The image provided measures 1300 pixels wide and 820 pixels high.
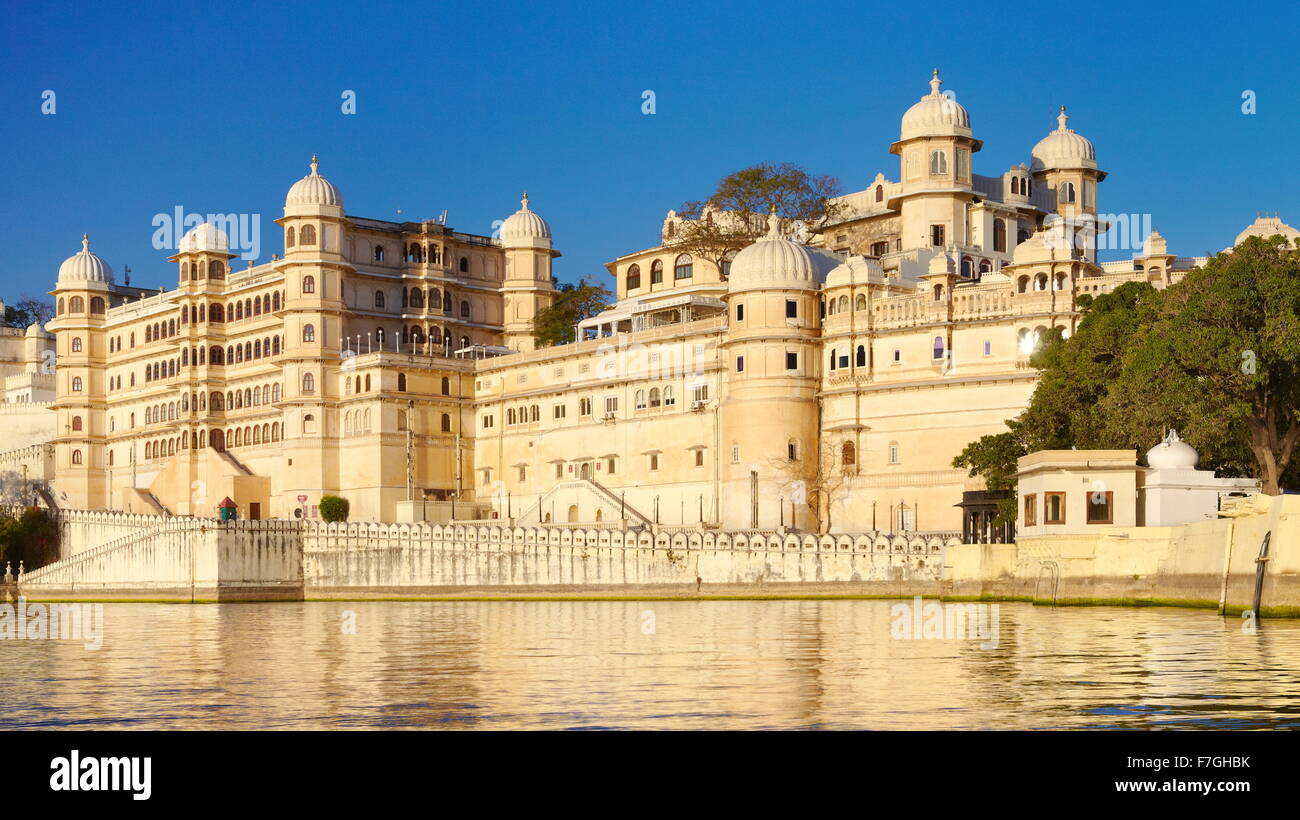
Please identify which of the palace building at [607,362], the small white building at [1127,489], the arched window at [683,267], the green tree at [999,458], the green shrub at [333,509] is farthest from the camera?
the arched window at [683,267]

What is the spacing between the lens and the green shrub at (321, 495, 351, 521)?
7894 cm

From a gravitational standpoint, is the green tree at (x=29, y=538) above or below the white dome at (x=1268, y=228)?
below

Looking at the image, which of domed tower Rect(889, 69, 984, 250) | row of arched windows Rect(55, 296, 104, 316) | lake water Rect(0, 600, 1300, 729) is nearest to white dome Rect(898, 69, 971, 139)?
domed tower Rect(889, 69, 984, 250)

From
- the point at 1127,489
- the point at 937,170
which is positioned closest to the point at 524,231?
the point at 937,170

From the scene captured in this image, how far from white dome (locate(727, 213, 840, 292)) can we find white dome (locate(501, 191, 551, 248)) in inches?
1008

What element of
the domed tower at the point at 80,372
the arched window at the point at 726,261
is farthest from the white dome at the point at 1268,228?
the domed tower at the point at 80,372

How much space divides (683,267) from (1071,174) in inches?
731

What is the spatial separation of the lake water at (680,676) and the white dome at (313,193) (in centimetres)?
4234

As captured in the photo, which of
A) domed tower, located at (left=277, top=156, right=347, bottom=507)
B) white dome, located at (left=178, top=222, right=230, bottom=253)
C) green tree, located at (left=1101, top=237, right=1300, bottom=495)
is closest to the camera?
green tree, located at (left=1101, top=237, right=1300, bottom=495)

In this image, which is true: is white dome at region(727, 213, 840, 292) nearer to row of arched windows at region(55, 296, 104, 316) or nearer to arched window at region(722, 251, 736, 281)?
arched window at region(722, 251, 736, 281)

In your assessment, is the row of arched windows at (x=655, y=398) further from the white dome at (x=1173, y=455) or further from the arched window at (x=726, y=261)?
the white dome at (x=1173, y=455)

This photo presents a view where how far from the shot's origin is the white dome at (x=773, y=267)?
67500 mm

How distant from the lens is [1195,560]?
39.4m
